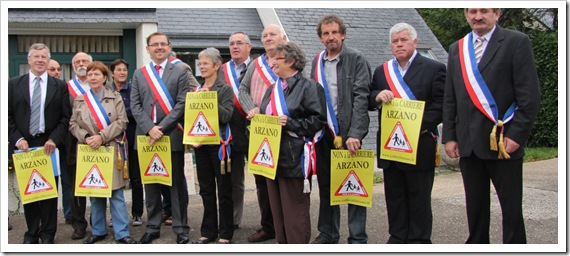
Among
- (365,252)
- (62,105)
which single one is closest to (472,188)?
(365,252)

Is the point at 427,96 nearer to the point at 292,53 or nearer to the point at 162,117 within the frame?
the point at 292,53

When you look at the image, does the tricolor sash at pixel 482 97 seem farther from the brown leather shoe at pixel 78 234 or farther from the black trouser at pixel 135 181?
the brown leather shoe at pixel 78 234

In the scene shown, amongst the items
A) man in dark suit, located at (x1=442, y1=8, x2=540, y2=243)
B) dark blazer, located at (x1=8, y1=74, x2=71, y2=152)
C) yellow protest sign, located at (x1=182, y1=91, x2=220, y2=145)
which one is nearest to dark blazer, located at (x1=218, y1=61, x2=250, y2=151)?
yellow protest sign, located at (x1=182, y1=91, x2=220, y2=145)

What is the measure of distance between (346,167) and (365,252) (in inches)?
29.3

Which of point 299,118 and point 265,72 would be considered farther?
point 265,72

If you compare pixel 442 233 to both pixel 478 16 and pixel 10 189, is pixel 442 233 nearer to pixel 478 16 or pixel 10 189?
pixel 478 16

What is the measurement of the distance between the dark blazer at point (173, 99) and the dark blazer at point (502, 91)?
2534mm

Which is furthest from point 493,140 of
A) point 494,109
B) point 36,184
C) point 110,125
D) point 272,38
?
point 36,184

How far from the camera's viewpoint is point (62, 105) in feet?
20.5

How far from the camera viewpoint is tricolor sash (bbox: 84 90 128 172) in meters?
6.13

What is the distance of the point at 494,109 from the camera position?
186 inches

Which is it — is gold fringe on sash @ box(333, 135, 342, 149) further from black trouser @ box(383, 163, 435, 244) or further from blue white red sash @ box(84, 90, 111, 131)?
blue white red sash @ box(84, 90, 111, 131)

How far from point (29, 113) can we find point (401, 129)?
3436mm

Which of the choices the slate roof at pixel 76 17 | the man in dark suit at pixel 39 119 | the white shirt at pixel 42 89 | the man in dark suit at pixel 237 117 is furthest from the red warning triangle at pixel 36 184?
the slate roof at pixel 76 17
